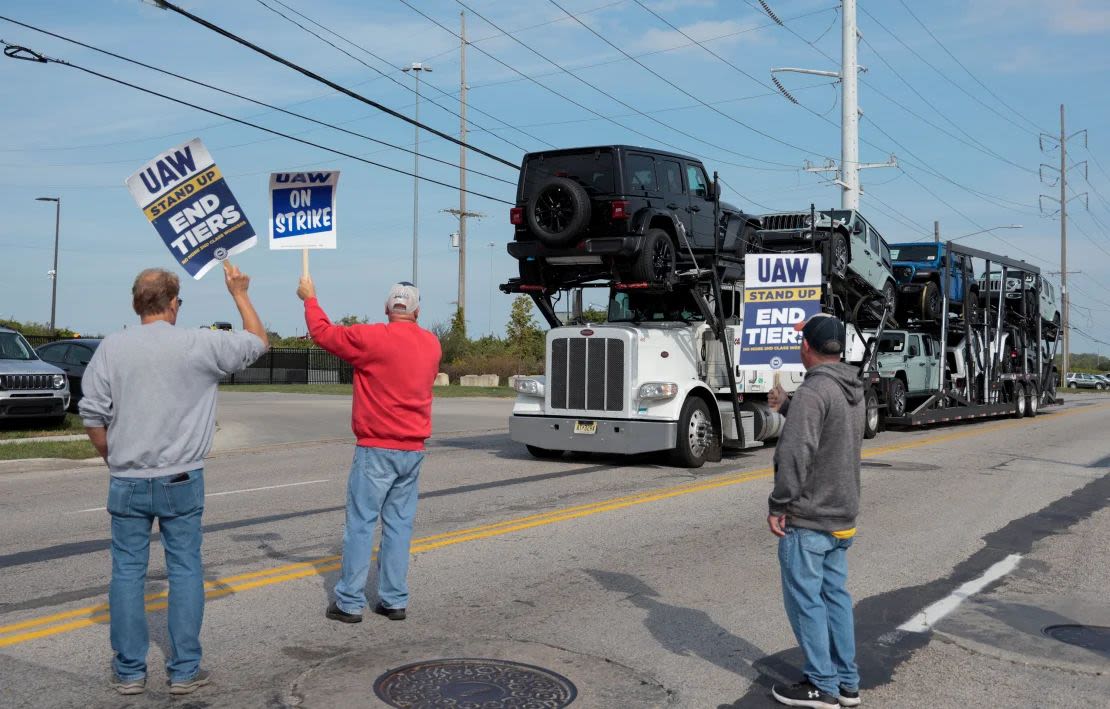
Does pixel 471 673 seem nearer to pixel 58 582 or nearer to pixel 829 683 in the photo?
pixel 829 683

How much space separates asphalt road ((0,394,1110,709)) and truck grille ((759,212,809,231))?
18.9 ft

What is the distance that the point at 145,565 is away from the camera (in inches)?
196

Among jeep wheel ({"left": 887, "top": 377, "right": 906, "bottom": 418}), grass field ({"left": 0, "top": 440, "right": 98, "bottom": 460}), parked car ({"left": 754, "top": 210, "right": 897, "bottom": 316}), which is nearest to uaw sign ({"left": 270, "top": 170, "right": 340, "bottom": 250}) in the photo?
grass field ({"left": 0, "top": 440, "right": 98, "bottom": 460})

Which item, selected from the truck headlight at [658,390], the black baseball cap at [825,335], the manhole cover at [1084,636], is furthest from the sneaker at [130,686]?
the truck headlight at [658,390]

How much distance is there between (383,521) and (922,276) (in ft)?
64.1

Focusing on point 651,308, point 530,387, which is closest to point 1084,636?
point 530,387

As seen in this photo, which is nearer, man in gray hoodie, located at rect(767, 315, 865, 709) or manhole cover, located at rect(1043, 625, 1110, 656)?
man in gray hoodie, located at rect(767, 315, 865, 709)

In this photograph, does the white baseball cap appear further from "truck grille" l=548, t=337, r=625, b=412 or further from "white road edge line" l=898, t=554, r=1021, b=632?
"truck grille" l=548, t=337, r=625, b=412

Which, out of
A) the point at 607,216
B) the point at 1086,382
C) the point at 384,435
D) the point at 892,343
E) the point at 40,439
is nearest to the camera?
the point at 384,435

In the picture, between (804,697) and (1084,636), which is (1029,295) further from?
(804,697)

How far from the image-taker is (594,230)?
49.8 ft

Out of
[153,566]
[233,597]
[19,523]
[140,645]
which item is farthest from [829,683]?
[19,523]

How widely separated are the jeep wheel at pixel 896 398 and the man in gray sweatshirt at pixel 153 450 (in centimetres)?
1914

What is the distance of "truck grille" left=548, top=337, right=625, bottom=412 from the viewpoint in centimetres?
1508
